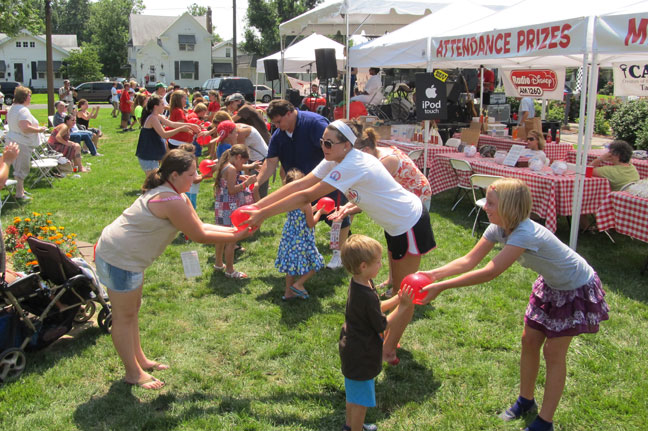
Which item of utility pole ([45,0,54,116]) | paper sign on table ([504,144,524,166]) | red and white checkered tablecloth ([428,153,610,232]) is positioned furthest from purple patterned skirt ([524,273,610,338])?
utility pole ([45,0,54,116])

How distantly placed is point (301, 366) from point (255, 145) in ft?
12.7

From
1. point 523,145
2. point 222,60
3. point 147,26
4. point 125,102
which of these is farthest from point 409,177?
point 147,26

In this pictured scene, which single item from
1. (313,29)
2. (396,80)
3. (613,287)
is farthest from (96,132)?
(613,287)

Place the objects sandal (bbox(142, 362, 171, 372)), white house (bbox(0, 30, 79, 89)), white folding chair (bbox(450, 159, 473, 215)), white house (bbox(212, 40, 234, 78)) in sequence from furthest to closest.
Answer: white house (bbox(212, 40, 234, 78)) < white house (bbox(0, 30, 79, 89)) < white folding chair (bbox(450, 159, 473, 215)) < sandal (bbox(142, 362, 171, 372))

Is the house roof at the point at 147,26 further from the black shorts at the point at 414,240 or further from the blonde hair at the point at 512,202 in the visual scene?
the blonde hair at the point at 512,202

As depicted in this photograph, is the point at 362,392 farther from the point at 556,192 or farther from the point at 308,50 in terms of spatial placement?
the point at 308,50

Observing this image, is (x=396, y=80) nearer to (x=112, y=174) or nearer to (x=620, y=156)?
(x=112, y=174)

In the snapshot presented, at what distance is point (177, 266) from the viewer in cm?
621

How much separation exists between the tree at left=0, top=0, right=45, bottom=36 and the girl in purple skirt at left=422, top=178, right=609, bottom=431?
1652 cm

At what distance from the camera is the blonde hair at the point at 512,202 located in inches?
110

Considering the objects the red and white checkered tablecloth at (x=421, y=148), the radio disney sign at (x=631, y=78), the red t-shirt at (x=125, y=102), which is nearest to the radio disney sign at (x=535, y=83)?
the radio disney sign at (x=631, y=78)

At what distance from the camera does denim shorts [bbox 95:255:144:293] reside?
336 centimetres

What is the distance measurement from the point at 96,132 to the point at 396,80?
33.7 ft

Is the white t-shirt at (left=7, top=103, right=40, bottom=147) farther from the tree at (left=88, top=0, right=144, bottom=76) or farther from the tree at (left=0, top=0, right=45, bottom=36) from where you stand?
the tree at (left=88, top=0, right=144, bottom=76)
